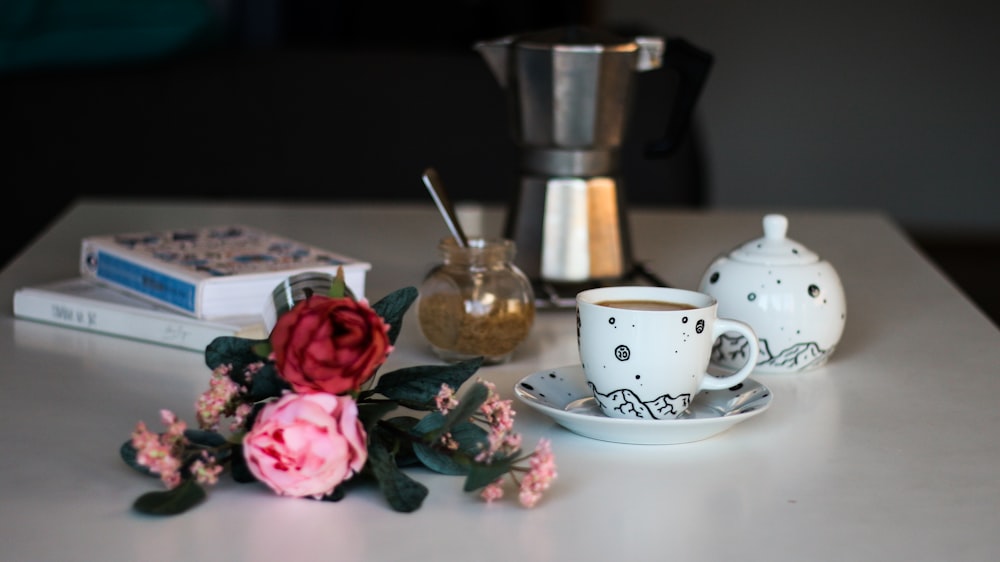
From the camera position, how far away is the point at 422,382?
63 centimetres

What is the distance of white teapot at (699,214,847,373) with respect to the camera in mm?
825

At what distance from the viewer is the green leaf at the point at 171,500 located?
0.56 m

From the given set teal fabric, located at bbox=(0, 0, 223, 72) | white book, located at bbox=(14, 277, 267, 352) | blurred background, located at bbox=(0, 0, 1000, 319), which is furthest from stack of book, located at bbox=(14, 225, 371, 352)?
teal fabric, located at bbox=(0, 0, 223, 72)

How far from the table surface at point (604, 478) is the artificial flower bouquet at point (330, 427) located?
0.04 feet

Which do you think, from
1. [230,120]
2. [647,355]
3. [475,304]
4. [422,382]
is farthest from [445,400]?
[230,120]

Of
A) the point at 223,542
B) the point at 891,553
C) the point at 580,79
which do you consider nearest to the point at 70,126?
the point at 580,79

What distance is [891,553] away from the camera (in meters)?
0.54

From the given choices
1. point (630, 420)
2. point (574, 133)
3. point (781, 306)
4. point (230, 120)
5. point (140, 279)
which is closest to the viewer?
point (630, 420)

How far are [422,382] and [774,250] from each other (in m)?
0.34

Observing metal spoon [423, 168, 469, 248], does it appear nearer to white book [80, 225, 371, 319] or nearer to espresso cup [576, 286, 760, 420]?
white book [80, 225, 371, 319]

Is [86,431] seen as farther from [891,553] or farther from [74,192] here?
[74,192]

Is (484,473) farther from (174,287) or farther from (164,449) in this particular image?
(174,287)

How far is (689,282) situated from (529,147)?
209 millimetres

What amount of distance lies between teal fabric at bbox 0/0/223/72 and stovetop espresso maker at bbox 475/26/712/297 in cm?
132
